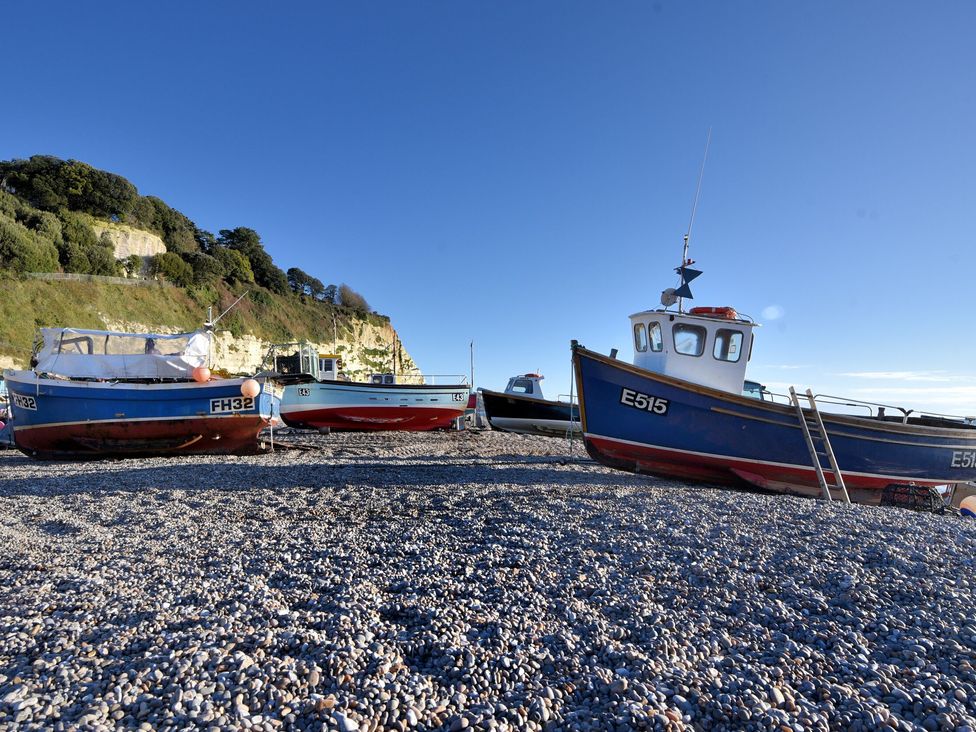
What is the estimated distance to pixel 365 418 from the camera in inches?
770

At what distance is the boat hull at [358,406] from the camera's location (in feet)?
62.8

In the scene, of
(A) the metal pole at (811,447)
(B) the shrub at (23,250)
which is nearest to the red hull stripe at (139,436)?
(A) the metal pole at (811,447)

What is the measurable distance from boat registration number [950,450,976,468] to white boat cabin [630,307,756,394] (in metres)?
5.13

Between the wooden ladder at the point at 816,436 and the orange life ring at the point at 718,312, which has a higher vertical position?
the orange life ring at the point at 718,312

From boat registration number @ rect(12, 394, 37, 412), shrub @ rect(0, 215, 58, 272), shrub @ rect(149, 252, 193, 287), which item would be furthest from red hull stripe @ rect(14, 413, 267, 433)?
shrub @ rect(149, 252, 193, 287)

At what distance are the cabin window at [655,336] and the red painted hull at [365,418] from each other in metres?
11.7

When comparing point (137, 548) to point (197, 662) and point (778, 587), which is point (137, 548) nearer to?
point (197, 662)

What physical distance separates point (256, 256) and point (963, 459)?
5795 cm

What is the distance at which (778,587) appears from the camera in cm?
389

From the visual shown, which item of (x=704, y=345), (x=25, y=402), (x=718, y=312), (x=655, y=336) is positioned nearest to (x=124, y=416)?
(x=25, y=402)

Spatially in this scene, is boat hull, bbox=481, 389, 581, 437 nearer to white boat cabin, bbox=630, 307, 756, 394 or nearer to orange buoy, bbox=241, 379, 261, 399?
white boat cabin, bbox=630, 307, 756, 394

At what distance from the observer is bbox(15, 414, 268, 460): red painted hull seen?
11828mm

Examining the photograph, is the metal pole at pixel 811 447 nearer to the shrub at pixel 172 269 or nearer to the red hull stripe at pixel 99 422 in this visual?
the red hull stripe at pixel 99 422

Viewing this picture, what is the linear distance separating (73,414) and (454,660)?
13341 mm
